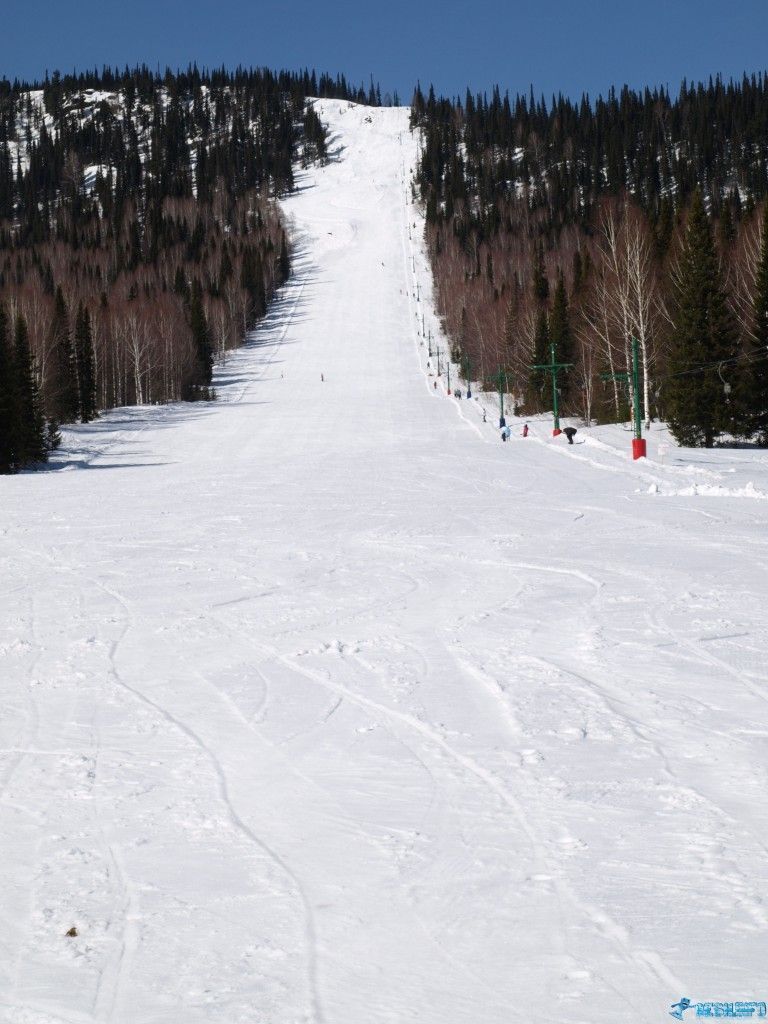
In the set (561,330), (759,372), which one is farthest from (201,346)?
(759,372)

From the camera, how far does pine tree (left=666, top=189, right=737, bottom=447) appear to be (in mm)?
38750

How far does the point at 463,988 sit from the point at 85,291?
381 feet


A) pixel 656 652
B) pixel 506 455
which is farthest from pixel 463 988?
A: pixel 506 455

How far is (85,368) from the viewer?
64.0m

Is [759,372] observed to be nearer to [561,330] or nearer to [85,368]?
[561,330]

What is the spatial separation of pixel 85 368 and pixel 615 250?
35.5 meters

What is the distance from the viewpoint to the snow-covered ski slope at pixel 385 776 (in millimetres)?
3389

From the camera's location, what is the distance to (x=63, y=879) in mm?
4125

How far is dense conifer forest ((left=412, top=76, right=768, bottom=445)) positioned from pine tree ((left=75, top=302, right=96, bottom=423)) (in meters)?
27.8

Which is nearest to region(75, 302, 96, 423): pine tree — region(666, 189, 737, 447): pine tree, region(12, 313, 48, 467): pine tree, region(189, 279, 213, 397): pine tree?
region(189, 279, 213, 397): pine tree

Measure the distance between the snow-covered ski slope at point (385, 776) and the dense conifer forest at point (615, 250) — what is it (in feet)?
84.7

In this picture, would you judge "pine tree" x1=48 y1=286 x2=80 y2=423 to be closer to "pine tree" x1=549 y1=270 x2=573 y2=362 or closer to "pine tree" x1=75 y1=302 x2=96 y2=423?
"pine tree" x1=75 y1=302 x2=96 y2=423

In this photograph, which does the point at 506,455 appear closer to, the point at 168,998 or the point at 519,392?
the point at 168,998

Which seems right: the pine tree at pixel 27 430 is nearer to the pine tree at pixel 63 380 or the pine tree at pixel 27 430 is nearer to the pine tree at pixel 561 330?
the pine tree at pixel 63 380
